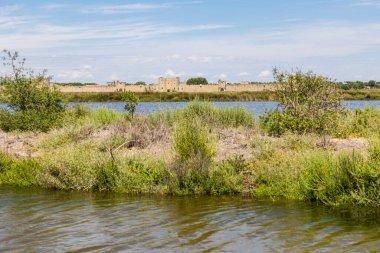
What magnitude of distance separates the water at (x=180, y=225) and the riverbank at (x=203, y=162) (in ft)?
1.98

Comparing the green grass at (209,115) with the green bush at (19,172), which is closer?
the green bush at (19,172)

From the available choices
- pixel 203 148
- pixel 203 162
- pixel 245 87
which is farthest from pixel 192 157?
pixel 245 87

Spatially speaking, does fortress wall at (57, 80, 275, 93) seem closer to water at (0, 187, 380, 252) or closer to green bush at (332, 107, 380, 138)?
green bush at (332, 107, 380, 138)

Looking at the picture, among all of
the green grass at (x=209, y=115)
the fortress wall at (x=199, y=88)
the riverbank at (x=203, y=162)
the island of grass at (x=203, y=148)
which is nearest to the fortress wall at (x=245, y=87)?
the fortress wall at (x=199, y=88)

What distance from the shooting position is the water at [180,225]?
9.95m

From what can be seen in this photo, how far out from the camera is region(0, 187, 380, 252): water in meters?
9.95

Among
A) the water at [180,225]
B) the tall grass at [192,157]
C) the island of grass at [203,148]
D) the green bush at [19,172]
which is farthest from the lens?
the green bush at [19,172]

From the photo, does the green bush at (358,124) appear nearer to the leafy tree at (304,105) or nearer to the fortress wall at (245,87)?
the leafy tree at (304,105)

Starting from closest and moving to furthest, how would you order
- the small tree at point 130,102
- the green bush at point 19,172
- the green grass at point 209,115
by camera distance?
the green bush at point 19,172 < the green grass at point 209,115 < the small tree at point 130,102

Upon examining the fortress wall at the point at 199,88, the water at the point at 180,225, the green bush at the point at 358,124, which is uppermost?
the fortress wall at the point at 199,88

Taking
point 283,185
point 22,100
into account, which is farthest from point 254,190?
point 22,100

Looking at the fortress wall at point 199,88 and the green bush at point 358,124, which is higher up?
the fortress wall at point 199,88

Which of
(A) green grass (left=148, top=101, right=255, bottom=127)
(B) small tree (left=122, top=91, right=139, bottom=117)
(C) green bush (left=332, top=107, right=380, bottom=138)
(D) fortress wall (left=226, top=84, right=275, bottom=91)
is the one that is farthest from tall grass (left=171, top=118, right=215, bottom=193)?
(D) fortress wall (left=226, top=84, right=275, bottom=91)

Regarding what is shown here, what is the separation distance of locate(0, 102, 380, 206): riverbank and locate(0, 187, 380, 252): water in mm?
605
